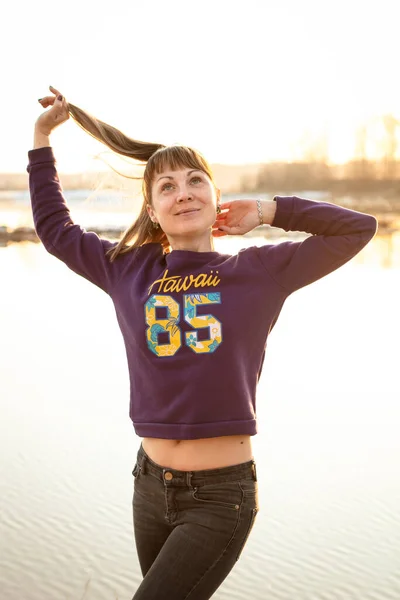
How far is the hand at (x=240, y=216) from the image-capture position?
254cm

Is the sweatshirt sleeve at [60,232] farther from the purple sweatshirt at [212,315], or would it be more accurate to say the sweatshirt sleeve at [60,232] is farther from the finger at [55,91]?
the finger at [55,91]

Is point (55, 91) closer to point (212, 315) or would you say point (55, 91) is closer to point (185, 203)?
point (185, 203)

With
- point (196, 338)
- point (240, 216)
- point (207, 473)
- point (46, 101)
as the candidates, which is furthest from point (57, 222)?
point (207, 473)

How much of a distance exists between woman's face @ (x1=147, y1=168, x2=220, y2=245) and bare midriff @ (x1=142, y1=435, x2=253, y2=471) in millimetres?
632

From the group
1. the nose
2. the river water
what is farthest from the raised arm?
the river water

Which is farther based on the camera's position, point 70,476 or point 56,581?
point 70,476

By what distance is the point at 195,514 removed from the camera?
2.18 m

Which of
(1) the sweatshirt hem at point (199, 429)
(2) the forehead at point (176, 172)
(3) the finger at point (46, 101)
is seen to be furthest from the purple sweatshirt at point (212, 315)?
(3) the finger at point (46, 101)

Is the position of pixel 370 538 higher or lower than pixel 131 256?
lower

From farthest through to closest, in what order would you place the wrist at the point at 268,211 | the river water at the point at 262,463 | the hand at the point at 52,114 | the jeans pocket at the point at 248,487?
the river water at the point at 262,463 → the hand at the point at 52,114 → the wrist at the point at 268,211 → the jeans pocket at the point at 248,487

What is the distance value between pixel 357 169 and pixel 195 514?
25971 millimetres

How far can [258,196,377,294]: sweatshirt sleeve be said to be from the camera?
231cm

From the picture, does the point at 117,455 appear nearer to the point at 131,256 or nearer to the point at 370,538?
the point at 370,538

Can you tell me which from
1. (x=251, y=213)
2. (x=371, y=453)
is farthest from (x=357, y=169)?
(x=251, y=213)
